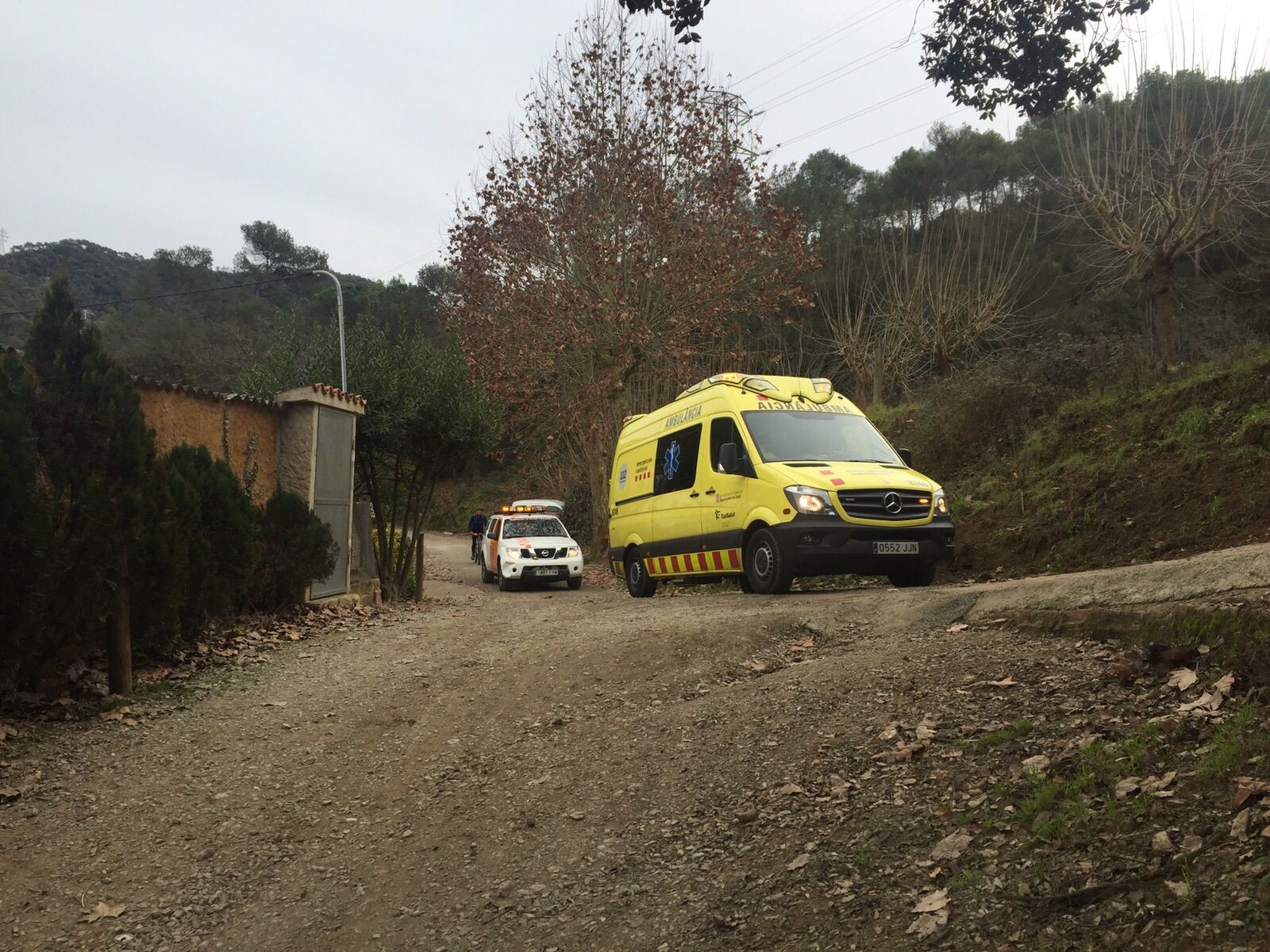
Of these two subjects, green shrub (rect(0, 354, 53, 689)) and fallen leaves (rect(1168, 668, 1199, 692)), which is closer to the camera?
fallen leaves (rect(1168, 668, 1199, 692))

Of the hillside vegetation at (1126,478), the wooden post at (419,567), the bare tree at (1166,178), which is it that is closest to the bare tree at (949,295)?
the bare tree at (1166,178)

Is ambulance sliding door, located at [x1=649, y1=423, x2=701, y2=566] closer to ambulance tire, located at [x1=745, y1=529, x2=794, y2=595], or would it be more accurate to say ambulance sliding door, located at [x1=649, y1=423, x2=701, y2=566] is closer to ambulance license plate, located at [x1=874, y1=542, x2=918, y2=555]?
ambulance tire, located at [x1=745, y1=529, x2=794, y2=595]

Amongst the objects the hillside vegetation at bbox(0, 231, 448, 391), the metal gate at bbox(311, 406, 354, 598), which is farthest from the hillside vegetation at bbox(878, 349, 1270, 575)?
the hillside vegetation at bbox(0, 231, 448, 391)

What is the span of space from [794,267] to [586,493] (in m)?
11.9

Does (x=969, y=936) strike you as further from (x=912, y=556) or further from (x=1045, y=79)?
(x=912, y=556)

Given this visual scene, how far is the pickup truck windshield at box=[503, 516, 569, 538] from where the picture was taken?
72.4 ft

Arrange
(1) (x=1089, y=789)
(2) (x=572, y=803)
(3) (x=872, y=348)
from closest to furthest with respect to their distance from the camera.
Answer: (1) (x=1089, y=789)
(2) (x=572, y=803)
(3) (x=872, y=348)

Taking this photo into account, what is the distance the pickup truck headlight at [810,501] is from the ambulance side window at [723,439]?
3.12 ft

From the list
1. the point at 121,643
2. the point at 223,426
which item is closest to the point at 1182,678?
the point at 121,643

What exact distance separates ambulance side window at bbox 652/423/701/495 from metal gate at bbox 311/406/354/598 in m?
4.12

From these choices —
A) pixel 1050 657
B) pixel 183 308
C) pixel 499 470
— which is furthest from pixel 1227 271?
pixel 183 308

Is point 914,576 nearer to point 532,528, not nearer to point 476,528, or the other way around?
point 532,528

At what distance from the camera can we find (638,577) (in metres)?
13.5

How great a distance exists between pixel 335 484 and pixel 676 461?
15.9 feet
